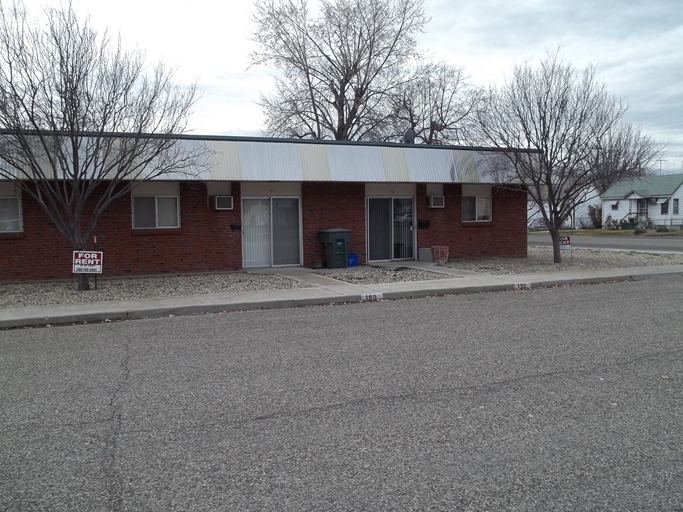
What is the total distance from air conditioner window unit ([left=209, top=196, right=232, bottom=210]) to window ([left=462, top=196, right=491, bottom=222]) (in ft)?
26.3

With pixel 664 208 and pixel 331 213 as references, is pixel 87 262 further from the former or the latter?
pixel 664 208

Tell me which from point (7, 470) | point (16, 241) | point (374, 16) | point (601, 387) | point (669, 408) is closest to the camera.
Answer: point (7, 470)

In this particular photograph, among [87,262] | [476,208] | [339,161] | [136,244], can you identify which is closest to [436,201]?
[476,208]

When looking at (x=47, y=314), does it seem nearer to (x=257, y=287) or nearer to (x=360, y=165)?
(x=257, y=287)

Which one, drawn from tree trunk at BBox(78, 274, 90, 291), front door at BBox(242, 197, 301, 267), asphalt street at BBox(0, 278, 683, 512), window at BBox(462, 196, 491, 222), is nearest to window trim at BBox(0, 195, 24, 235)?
tree trunk at BBox(78, 274, 90, 291)

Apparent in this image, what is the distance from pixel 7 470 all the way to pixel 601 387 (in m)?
5.15

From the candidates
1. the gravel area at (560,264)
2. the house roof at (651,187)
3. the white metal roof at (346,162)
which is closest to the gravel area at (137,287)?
the white metal roof at (346,162)

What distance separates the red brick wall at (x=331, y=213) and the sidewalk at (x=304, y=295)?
128 cm

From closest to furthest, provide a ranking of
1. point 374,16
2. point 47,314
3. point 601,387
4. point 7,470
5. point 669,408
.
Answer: point 7,470
point 669,408
point 601,387
point 47,314
point 374,16

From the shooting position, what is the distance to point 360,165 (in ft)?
60.5

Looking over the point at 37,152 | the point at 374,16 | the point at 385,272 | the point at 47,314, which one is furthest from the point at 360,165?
the point at 374,16

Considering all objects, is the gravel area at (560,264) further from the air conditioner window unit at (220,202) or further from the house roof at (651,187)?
the house roof at (651,187)

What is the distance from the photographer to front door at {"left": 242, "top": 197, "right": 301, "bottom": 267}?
18531 mm

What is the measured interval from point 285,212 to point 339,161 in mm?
2235
